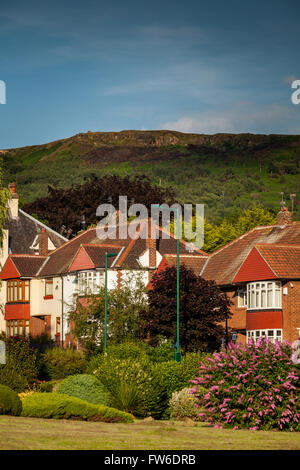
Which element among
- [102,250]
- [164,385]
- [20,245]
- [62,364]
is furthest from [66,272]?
[164,385]

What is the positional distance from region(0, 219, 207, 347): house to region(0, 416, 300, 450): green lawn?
107 ft

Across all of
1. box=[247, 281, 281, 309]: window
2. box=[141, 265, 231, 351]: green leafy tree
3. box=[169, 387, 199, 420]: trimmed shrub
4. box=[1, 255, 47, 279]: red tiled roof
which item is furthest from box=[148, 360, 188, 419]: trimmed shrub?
box=[1, 255, 47, 279]: red tiled roof

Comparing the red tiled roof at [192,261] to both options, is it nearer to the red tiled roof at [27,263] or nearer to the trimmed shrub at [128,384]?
the red tiled roof at [27,263]

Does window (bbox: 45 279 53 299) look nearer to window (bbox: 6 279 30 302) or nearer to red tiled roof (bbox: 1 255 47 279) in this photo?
red tiled roof (bbox: 1 255 47 279)

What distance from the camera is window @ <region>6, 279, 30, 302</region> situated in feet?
225

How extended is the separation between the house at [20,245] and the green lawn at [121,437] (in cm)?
4560

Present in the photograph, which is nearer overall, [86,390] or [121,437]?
[121,437]

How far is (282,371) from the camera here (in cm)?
2584

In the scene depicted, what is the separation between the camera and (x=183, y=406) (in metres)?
31.0

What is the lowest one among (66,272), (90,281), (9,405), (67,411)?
(67,411)

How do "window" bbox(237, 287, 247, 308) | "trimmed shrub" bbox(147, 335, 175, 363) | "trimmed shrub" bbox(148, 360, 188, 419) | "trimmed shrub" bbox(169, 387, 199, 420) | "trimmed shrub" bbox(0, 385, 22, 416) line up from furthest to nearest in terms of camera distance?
"window" bbox(237, 287, 247, 308), "trimmed shrub" bbox(147, 335, 175, 363), "trimmed shrub" bbox(148, 360, 188, 419), "trimmed shrub" bbox(169, 387, 199, 420), "trimmed shrub" bbox(0, 385, 22, 416)

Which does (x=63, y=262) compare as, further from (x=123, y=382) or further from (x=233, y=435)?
(x=233, y=435)

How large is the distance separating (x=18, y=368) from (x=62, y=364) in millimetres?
8551

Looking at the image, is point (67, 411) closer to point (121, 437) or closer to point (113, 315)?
point (121, 437)
